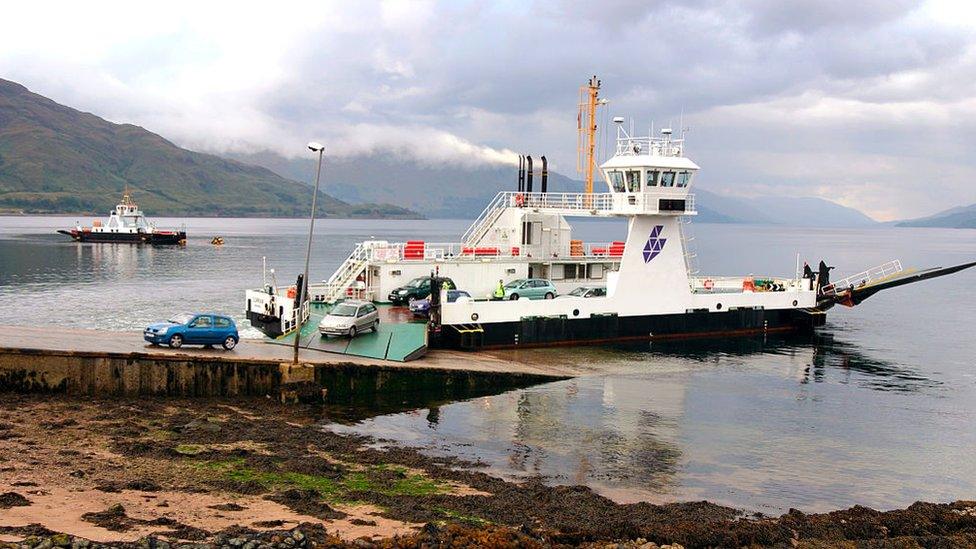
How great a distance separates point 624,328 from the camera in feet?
140

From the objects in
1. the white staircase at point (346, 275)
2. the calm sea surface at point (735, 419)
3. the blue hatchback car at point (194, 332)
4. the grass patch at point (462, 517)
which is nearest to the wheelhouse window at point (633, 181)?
the calm sea surface at point (735, 419)

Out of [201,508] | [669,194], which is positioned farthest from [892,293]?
[201,508]

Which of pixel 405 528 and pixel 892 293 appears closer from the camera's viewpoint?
pixel 405 528

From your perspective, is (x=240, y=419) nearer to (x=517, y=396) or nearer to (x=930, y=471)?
(x=517, y=396)

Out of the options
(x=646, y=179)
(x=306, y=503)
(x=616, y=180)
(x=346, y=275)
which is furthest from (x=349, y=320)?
(x=646, y=179)

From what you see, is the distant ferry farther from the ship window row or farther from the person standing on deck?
the ship window row

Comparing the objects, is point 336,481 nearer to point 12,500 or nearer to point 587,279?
point 12,500

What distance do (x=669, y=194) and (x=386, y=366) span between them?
1996 centimetres

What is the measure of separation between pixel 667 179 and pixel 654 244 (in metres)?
3.47

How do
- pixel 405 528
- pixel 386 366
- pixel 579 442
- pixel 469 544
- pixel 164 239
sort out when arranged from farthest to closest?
pixel 164 239
pixel 386 366
pixel 579 442
pixel 405 528
pixel 469 544

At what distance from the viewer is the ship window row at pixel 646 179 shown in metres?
42.8

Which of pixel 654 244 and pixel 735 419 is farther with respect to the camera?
pixel 654 244

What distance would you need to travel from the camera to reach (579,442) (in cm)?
2544

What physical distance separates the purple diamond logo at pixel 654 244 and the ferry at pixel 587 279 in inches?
2.1
